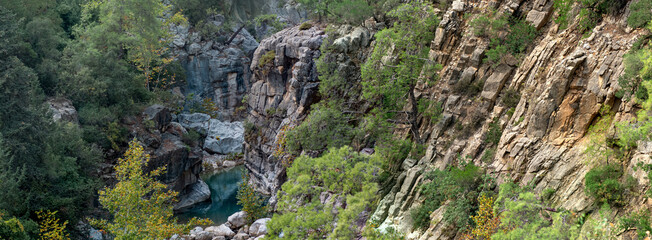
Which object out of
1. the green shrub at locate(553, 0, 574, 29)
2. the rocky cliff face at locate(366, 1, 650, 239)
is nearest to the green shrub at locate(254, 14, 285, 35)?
the rocky cliff face at locate(366, 1, 650, 239)

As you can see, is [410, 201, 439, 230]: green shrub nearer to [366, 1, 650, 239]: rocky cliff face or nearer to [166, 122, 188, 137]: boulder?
[366, 1, 650, 239]: rocky cliff face

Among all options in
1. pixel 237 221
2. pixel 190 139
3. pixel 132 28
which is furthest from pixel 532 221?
pixel 132 28

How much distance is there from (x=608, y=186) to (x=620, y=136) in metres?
1.70

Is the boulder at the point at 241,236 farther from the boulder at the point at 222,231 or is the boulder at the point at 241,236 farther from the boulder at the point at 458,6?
the boulder at the point at 458,6

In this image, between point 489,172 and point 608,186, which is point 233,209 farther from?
point 608,186

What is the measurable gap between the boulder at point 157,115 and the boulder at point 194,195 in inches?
266

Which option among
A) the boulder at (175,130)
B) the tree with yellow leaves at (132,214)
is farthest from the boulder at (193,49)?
the tree with yellow leaves at (132,214)

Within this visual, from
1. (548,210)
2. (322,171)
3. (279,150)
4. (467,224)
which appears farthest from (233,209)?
(548,210)

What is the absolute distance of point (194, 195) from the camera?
4456 centimetres

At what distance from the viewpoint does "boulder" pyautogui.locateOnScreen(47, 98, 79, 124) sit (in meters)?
36.1

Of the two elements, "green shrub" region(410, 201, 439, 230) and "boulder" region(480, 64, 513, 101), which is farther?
"boulder" region(480, 64, 513, 101)

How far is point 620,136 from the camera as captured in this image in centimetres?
1472

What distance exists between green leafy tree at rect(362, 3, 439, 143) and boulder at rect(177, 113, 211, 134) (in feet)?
113

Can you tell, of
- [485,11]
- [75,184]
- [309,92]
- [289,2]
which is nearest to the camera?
[485,11]
